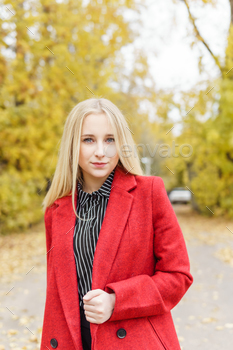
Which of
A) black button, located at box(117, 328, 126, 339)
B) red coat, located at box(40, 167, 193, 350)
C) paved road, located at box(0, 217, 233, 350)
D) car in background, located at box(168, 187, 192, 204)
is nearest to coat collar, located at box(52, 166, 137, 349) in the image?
red coat, located at box(40, 167, 193, 350)

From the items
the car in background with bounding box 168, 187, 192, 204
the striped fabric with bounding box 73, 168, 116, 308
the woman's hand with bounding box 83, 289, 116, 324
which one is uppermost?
the striped fabric with bounding box 73, 168, 116, 308

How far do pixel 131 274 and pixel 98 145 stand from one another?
0.58 metres

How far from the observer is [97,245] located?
1400mm

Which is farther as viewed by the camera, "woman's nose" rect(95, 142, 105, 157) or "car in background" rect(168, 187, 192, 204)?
"car in background" rect(168, 187, 192, 204)

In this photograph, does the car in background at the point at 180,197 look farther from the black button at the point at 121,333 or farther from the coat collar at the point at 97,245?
the black button at the point at 121,333

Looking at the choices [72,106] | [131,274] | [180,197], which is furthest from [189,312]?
[180,197]

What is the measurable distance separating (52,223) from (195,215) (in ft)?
49.9

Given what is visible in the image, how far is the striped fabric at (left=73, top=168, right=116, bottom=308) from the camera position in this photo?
57.1 inches

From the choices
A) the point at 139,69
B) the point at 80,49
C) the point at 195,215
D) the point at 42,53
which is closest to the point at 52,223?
the point at 42,53

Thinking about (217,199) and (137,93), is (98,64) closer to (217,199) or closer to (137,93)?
(137,93)

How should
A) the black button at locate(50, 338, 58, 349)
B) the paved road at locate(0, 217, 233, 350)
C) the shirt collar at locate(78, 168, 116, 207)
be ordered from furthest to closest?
the paved road at locate(0, 217, 233, 350) < the shirt collar at locate(78, 168, 116, 207) < the black button at locate(50, 338, 58, 349)

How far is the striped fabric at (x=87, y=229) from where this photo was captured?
1.45 meters

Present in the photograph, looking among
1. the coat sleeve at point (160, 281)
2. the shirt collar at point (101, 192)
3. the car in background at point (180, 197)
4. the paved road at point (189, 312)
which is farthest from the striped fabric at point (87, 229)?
the car in background at point (180, 197)

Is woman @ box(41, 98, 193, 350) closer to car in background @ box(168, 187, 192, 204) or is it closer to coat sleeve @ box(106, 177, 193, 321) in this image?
coat sleeve @ box(106, 177, 193, 321)
